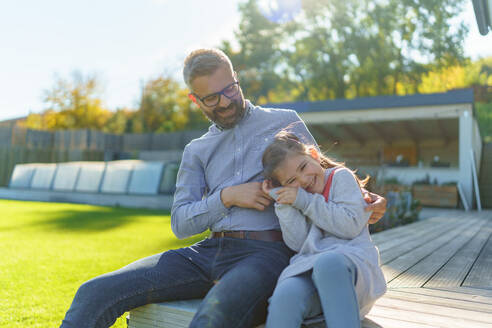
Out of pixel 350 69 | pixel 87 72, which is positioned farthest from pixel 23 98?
pixel 350 69

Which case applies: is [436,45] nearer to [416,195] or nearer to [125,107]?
[416,195]

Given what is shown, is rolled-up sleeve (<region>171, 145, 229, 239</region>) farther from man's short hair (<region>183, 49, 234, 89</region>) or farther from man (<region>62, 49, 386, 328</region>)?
man's short hair (<region>183, 49, 234, 89</region>)

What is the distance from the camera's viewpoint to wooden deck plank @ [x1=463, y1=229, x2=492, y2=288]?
247cm

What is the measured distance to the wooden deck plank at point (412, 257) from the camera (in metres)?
2.78

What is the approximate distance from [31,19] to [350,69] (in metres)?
18.8

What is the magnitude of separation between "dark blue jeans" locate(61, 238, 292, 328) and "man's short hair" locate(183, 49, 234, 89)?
0.77 metres

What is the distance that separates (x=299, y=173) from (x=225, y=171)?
467 millimetres

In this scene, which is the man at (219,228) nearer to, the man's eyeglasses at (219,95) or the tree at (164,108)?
the man's eyeglasses at (219,95)

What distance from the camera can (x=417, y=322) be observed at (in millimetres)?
Answer: 1721

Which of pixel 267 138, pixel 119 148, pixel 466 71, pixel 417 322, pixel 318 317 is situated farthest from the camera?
pixel 466 71

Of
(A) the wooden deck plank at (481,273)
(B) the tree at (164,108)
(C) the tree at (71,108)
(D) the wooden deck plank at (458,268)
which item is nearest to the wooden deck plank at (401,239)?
(D) the wooden deck plank at (458,268)

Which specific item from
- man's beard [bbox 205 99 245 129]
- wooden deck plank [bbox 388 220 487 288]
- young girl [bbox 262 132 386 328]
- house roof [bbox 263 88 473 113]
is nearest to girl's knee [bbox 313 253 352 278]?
young girl [bbox 262 132 386 328]

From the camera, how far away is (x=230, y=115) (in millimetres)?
1998

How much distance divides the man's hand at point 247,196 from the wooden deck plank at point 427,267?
111 centimetres
